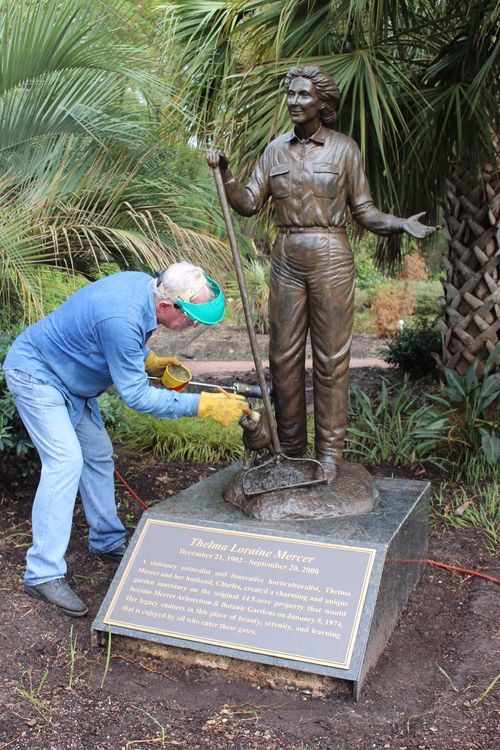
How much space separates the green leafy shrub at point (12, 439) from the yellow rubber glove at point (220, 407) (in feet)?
4.87

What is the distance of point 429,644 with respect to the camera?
3410mm

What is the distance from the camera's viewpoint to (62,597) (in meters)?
3.50

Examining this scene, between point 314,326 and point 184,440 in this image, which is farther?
point 184,440

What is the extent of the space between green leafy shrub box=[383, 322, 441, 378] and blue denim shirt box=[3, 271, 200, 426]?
504 cm

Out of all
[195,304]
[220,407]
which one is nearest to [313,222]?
[195,304]

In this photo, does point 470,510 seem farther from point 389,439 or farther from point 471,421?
point 389,439

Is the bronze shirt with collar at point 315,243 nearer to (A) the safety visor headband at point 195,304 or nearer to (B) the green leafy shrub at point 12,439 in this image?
(A) the safety visor headband at point 195,304

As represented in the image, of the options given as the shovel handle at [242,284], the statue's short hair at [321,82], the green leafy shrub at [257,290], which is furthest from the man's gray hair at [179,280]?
the green leafy shrub at [257,290]

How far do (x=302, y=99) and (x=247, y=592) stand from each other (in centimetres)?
213

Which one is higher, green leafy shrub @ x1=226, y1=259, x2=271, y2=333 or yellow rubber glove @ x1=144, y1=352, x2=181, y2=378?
yellow rubber glove @ x1=144, y1=352, x2=181, y2=378

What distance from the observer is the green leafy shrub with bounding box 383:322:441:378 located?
26.5ft

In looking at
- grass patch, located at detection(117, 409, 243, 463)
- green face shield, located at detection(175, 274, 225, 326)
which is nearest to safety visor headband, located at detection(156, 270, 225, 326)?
green face shield, located at detection(175, 274, 225, 326)

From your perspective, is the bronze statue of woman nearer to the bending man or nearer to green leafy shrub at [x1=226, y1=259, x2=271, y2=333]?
the bending man

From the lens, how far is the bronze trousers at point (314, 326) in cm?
359
